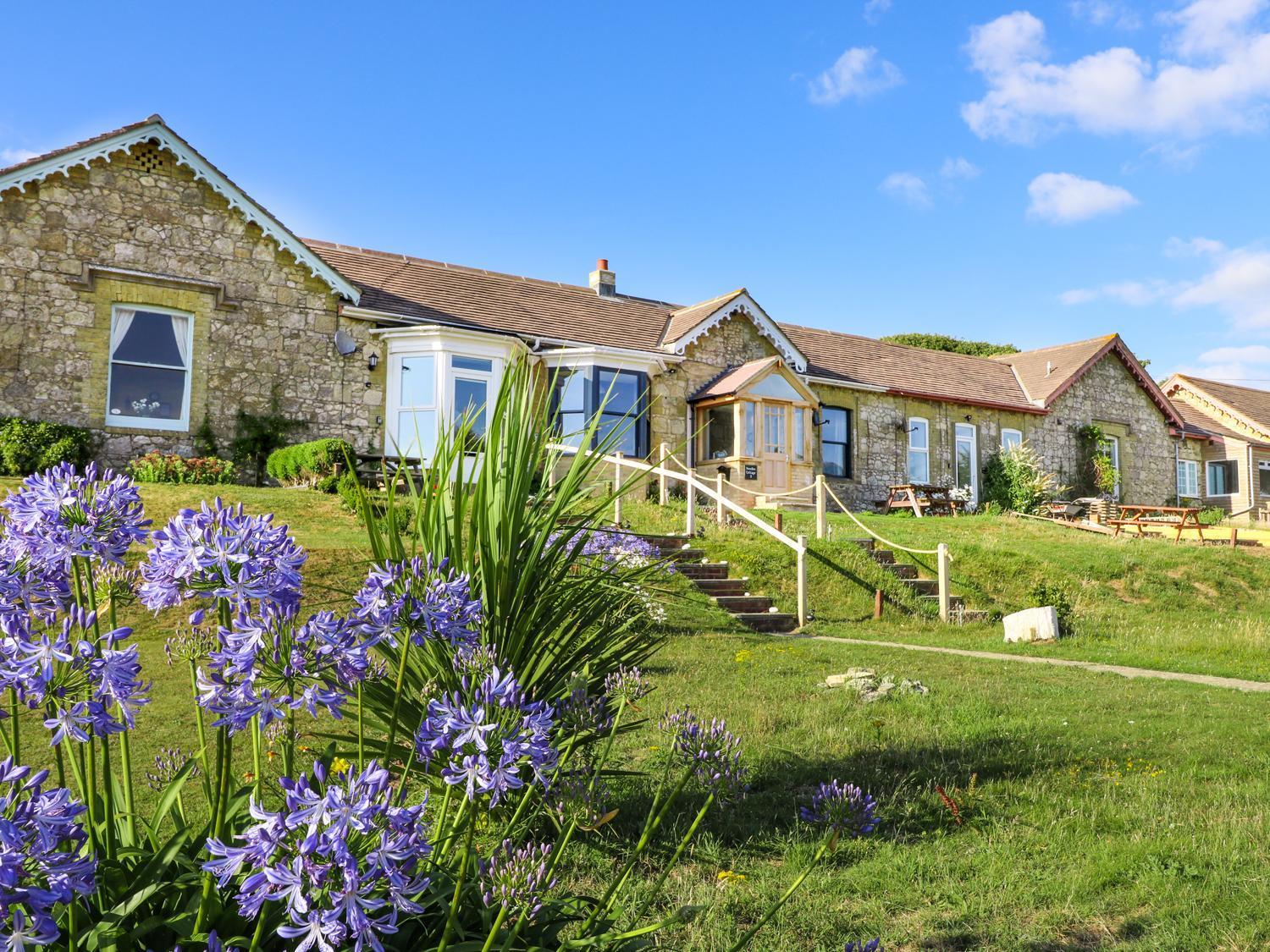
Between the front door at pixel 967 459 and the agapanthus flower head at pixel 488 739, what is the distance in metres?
25.5

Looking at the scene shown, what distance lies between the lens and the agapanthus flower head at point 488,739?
176cm

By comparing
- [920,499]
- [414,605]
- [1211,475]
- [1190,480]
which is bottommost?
[414,605]

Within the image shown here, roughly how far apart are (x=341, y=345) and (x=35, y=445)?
17.2 ft

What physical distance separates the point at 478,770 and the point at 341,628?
36 centimetres

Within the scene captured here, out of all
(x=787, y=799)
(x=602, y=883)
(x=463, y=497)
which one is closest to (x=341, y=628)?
(x=463, y=497)

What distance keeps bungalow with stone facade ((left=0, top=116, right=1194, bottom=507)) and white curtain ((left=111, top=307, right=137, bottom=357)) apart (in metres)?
0.03

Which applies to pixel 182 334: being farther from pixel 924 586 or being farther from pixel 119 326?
pixel 924 586

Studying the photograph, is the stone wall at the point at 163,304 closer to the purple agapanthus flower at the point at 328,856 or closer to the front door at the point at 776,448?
the front door at the point at 776,448

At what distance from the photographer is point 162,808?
232cm

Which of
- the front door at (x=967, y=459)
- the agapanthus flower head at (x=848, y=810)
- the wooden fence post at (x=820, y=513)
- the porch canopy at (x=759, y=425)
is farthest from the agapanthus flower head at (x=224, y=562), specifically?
the front door at (x=967, y=459)

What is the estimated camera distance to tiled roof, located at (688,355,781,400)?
20953mm

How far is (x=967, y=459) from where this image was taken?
86.3 ft

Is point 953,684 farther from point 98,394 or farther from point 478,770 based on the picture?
point 98,394

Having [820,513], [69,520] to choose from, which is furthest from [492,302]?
[69,520]
